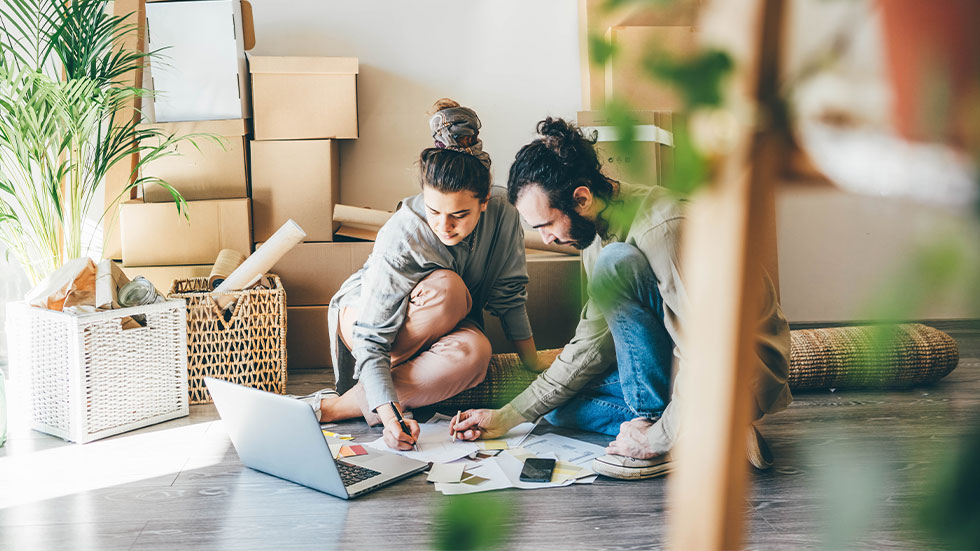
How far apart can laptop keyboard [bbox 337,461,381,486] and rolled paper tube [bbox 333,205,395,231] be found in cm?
118

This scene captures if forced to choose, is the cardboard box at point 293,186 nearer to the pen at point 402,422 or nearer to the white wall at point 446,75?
the white wall at point 446,75

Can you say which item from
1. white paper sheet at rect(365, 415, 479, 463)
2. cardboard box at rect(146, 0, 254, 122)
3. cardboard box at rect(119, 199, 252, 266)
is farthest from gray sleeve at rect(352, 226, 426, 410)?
cardboard box at rect(146, 0, 254, 122)

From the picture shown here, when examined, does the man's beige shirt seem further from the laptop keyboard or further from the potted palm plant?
the potted palm plant

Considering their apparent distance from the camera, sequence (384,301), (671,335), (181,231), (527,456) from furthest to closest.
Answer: (181,231), (384,301), (527,456), (671,335)

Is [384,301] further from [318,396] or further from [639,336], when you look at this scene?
[639,336]

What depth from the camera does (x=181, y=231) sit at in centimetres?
279

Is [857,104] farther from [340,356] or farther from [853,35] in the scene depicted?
[340,356]

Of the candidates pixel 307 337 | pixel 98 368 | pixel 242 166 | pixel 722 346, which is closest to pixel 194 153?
pixel 242 166

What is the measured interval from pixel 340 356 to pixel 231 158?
0.97 meters

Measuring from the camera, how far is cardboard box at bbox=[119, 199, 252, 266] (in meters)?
2.78

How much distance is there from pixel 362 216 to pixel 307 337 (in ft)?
1.56

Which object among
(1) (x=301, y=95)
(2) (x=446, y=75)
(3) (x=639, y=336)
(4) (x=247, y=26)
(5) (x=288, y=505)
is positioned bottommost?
(5) (x=288, y=505)

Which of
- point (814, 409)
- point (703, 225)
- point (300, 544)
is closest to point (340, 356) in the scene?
point (300, 544)

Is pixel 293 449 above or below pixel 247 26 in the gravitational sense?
below
